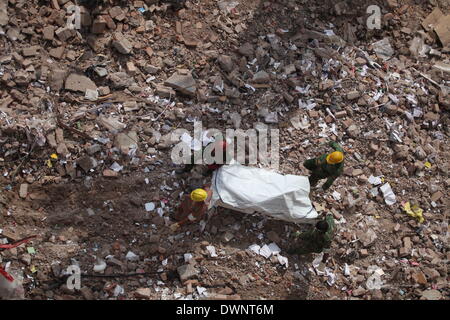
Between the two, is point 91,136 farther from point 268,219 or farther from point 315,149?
point 315,149

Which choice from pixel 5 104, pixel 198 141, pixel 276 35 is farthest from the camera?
pixel 276 35

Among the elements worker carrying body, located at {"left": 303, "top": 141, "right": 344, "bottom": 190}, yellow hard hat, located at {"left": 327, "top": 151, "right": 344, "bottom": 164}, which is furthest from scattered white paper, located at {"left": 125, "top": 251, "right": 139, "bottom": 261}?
yellow hard hat, located at {"left": 327, "top": 151, "right": 344, "bottom": 164}

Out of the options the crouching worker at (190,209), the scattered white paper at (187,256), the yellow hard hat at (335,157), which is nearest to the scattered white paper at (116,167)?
the crouching worker at (190,209)

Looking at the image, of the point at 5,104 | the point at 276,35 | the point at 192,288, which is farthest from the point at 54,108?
the point at 276,35

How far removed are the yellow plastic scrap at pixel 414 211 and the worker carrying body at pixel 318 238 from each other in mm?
1731

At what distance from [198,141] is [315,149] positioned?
6.10ft

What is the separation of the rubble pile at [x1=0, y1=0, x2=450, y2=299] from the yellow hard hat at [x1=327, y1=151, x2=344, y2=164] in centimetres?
99

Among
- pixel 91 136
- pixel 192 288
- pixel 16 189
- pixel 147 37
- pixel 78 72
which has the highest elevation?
pixel 147 37

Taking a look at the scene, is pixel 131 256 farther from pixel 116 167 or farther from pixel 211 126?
pixel 211 126

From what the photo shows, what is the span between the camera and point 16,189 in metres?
6.21

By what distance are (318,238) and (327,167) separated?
98 cm

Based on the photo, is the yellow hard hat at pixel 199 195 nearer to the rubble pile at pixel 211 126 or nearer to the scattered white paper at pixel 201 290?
the rubble pile at pixel 211 126

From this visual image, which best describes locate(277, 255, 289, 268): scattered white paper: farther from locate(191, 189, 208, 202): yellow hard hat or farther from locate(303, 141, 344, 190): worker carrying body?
locate(191, 189, 208, 202): yellow hard hat

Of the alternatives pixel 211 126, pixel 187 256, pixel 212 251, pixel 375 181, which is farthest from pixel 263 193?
pixel 375 181
